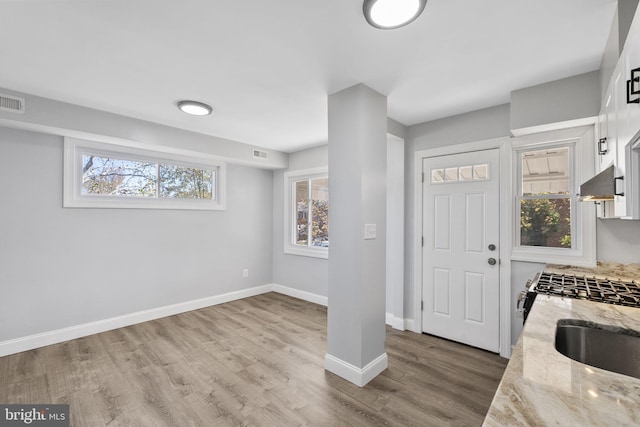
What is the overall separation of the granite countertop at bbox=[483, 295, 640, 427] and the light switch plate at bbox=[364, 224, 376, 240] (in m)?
1.35

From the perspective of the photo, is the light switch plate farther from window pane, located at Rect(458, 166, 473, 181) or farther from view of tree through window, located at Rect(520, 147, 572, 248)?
view of tree through window, located at Rect(520, 147, 572, 248)

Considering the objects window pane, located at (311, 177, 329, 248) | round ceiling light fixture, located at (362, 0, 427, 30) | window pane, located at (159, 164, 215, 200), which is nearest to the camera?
round ceiling light fixture, located at (362, 0, 427, 30)

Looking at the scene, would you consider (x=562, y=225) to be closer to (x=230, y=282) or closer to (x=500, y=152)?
(x=500, y=152)

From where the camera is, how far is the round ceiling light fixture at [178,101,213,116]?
286 cm

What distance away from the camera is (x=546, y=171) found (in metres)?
2.66

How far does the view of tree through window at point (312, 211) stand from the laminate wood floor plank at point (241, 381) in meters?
1.69

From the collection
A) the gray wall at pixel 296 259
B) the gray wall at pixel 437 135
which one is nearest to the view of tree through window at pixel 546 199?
the gray wall at pixel 437 135

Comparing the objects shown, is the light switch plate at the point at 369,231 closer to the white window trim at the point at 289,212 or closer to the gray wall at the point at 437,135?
the gray wall at the point at 437,135

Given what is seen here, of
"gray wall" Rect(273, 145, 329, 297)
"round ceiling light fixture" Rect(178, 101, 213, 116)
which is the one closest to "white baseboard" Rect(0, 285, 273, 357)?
"gray wall" Rect(273, 145, 329, 297)

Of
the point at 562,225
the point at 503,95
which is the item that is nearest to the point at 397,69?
the point at 503,95

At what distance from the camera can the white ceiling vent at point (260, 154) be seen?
14.9 feet

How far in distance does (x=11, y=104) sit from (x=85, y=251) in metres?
1.59

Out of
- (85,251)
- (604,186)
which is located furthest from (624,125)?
(85,251)

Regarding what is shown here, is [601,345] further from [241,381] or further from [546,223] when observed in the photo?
[241,381]
